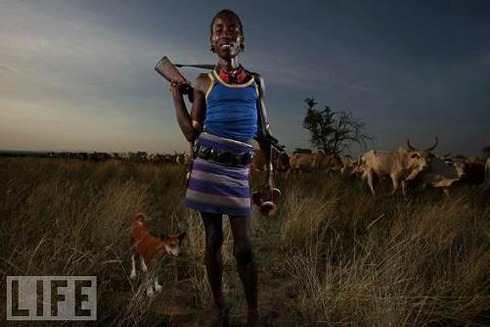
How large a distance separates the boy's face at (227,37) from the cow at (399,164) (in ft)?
32.7

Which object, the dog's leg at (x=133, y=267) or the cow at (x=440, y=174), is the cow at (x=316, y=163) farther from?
the dog's leg at (x=133, y=267)

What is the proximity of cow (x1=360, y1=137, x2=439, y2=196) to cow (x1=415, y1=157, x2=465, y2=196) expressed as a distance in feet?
0.90

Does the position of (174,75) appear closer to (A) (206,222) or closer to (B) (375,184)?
(A) (206,222)

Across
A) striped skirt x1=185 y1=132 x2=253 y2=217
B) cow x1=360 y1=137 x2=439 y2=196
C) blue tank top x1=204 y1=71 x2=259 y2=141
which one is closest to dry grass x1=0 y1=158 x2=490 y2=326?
striped skirt x1=185 y1=132 x2=253 y2=217

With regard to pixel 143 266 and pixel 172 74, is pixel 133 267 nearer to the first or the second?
pixel 143 266

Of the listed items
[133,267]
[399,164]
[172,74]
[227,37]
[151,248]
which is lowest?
[133,267]

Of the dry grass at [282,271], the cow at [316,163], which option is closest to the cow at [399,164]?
the dry grass at [282,271]

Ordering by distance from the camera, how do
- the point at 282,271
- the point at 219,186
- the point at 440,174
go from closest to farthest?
the point at 219,186
the point at 282,271
the point at 440,174

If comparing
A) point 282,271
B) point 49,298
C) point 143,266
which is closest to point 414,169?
point 282,271

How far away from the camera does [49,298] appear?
8.72 feet

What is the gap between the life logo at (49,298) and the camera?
265 cm

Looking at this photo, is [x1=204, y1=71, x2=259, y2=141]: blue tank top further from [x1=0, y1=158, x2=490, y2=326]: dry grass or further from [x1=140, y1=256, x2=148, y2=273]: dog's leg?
[x1=140, y1=256, x2=148, y2=273]: dog's leg

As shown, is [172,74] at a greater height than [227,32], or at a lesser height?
lesser

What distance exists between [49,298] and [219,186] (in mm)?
1191
